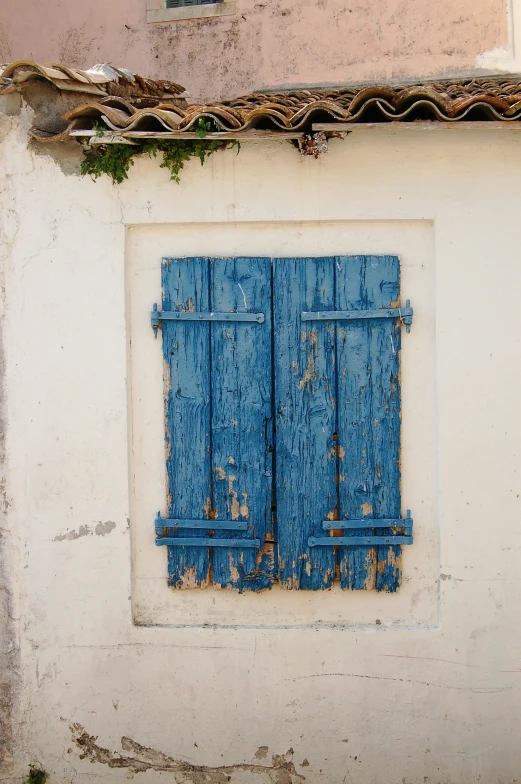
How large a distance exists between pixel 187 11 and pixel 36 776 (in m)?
6.54

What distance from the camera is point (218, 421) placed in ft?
14.4

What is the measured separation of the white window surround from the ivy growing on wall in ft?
11.7

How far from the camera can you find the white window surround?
7109mm

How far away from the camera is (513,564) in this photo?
4.35 metres

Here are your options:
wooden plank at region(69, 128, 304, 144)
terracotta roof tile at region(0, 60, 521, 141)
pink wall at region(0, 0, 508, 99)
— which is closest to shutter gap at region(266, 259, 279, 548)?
wooden plank at region(69, 128, 304, 144)

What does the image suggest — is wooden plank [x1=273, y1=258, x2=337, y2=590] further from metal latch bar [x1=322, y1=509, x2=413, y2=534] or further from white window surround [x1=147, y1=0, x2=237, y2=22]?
white window surround [x1=147, y1=0, x2=237, y2=22]

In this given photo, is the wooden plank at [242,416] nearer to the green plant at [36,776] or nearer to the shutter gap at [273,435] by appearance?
the shutter gap at [273,435]

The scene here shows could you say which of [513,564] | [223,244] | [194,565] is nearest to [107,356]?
[223,244]

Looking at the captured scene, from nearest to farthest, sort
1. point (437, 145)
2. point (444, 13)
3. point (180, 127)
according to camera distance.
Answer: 1. point (180, 127)
2. point (437, 145)
3. point (444, 13)

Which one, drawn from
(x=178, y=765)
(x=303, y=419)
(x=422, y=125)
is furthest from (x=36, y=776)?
(x=422, y=125)

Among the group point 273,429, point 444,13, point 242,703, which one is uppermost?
point 444,13

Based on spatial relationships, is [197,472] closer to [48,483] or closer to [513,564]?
[48,483]

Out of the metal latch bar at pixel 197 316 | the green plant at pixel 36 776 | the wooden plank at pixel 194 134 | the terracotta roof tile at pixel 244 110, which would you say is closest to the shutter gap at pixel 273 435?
the metal latch bar at pixel 197 316

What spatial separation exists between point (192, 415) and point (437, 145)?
6.83 feet
